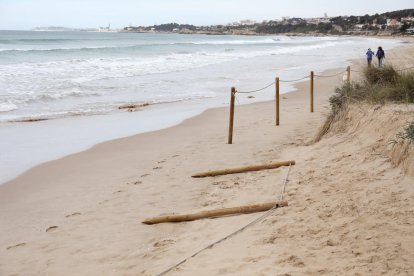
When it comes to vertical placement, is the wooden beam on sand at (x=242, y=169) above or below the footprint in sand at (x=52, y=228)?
above

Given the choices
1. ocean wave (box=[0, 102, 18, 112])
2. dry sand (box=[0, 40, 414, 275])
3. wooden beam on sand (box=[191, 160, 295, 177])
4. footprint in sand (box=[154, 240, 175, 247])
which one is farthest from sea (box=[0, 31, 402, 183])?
footprint in sand (box=[154, 240, 175, 247])

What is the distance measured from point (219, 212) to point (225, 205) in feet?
1.60

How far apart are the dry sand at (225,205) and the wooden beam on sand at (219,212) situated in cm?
8

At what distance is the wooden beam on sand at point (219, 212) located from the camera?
5051mm

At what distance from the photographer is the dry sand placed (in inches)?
150

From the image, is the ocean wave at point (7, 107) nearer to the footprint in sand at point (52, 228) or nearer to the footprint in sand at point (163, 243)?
the footprint in sand at point (52, 228)

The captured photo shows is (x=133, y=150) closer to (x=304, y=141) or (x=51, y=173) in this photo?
(x=51, y=173)

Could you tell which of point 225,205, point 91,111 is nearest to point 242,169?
point 225,205

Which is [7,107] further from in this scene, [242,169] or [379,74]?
[379,74]

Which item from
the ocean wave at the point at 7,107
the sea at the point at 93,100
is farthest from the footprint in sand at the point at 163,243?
the ocean wave at the point at 7,107

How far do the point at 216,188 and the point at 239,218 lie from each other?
146 cm

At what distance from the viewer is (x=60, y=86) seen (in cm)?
1912

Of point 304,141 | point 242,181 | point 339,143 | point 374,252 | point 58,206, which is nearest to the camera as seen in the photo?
point 374,252

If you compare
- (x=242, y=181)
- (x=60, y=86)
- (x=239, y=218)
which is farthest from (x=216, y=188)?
(x=60, y=86)
